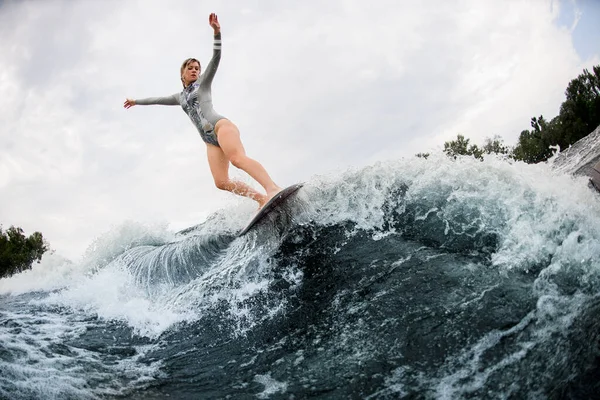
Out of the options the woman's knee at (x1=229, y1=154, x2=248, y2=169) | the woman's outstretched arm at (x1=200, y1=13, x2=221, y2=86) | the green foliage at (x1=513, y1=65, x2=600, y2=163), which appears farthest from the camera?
the green foliage at (x1=513, y1=65, x2=600, y2=163)

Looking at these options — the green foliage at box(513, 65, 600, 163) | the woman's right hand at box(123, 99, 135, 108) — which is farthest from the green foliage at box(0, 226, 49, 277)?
the green foliage at box(513, 65, 600, 163)

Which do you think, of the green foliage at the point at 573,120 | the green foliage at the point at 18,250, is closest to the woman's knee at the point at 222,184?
the green foliage at the point at 573,120

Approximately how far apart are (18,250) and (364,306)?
30.8m

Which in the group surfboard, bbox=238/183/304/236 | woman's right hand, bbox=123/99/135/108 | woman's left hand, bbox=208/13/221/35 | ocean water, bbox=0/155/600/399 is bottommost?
ocean water, bbox=0/155/600/399

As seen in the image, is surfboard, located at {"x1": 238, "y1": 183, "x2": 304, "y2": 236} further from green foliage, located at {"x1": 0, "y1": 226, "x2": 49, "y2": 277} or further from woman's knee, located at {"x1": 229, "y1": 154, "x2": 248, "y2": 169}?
green foliage, located at {"x1": 0, "y1": 226, "x2": 49, "y2": 277}

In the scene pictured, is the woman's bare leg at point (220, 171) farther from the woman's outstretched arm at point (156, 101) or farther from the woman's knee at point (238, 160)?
the woman's outstretched arm at point (156, 101)

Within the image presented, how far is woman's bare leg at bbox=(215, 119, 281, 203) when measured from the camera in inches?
164

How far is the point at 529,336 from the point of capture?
7.09 feet

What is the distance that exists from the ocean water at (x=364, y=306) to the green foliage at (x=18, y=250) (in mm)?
26177

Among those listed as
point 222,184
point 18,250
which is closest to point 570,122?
point 222,184

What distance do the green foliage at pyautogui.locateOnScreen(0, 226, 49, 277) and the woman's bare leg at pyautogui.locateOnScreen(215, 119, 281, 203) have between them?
26.8 meters

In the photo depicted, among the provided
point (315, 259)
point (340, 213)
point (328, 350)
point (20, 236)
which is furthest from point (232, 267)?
point (20, 236)

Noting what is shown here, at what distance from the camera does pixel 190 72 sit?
511 cm

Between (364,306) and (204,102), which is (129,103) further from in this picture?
(364,306)
